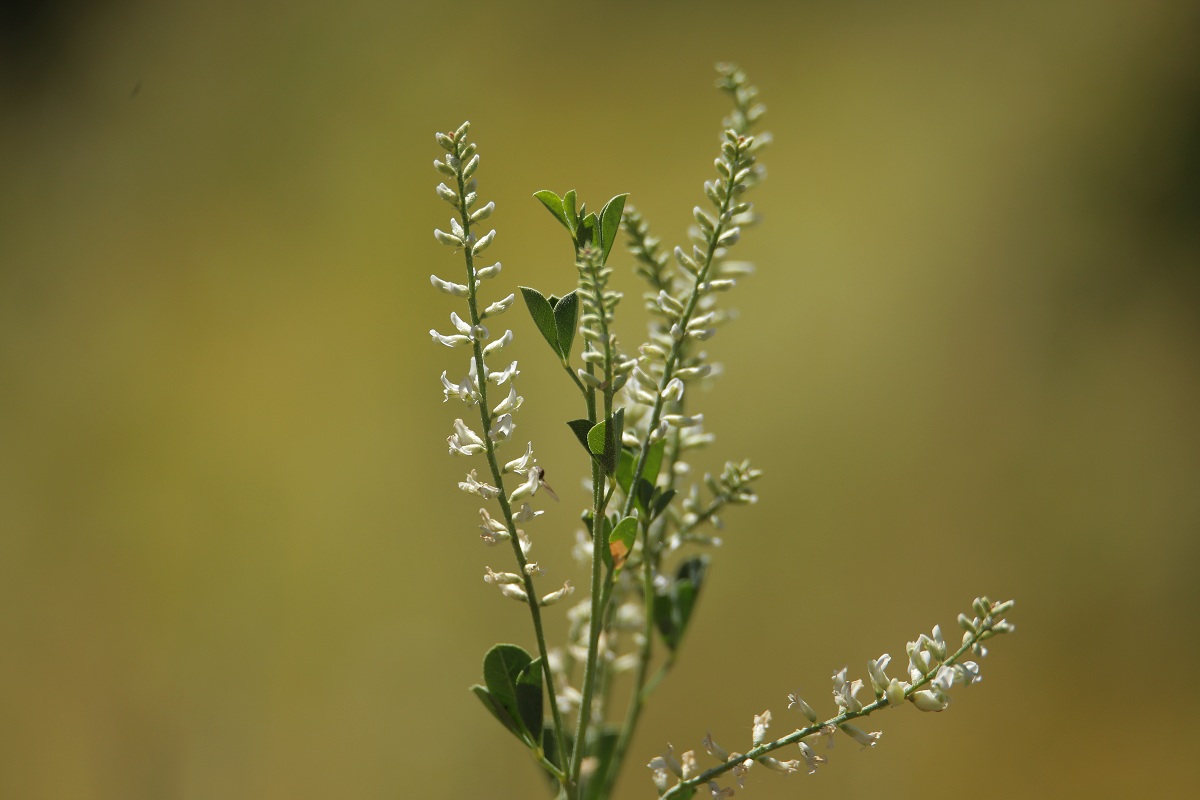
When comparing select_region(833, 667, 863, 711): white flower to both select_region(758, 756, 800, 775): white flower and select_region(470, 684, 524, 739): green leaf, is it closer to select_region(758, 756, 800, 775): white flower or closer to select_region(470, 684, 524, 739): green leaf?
select_region(758, 756, 800, 775): white flower

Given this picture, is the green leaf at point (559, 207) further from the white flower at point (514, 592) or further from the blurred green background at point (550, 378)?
the blurred green background at point (550, 378)

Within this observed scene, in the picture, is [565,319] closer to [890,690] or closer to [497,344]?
[497,344]

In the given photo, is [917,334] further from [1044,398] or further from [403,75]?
[403,75]

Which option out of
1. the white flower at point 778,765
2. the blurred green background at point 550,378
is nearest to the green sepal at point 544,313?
the white flower at point 778,765

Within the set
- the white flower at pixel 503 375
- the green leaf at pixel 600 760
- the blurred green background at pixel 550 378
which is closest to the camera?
the white flower at pixel 503 375

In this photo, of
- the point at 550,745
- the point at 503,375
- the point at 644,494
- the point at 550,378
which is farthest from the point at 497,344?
the point at 550,378

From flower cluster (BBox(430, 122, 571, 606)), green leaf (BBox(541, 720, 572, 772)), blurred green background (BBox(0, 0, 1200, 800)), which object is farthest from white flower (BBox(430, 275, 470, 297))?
blurred green background (BBox(0, 0, 1200, 800))
